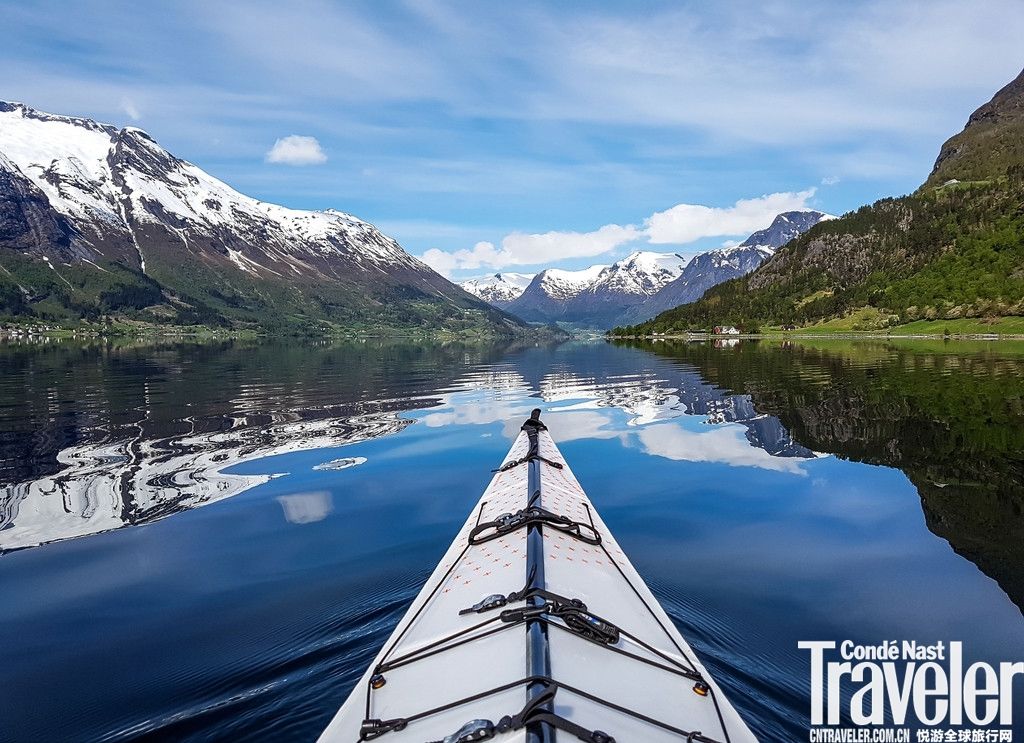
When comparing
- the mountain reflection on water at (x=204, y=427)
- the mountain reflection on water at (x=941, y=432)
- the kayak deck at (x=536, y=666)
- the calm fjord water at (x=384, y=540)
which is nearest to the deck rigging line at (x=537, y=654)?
the kayak deck at (x=536, y=666)

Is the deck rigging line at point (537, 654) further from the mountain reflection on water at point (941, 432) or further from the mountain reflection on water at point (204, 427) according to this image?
the mountain reflection on water at point (204, 427)

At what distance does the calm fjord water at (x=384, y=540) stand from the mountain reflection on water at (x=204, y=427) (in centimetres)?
21

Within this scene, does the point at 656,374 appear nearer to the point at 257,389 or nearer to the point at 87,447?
the point at 257,389

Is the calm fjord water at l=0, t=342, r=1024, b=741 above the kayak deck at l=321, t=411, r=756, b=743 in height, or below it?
below

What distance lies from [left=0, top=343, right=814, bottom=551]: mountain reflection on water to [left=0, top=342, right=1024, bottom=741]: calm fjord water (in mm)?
209

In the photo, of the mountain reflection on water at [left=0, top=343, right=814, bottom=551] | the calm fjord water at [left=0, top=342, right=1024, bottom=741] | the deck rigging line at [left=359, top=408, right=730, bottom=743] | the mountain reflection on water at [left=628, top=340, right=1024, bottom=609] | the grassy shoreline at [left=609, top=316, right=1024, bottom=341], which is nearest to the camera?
the deck rigging line at [left=359, top=408, right=730, bottom=743]

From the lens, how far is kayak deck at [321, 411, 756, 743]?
636 centimetres

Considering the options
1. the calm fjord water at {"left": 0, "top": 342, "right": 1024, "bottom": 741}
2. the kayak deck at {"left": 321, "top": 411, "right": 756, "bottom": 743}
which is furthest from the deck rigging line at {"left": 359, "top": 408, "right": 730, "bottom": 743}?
the calm fjord water at {"left": 0, "top": 342, "right": 1024, "bottom": 741}

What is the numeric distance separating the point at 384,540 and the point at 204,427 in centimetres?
2243

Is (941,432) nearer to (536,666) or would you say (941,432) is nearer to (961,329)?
(536,666)

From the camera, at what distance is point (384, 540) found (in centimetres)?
1752

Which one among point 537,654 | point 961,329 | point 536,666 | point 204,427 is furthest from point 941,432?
point 961,329

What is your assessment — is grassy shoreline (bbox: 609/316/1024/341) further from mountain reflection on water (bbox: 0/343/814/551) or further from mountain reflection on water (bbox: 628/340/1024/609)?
mountain reflection on water (bbox: 0/343/814/551)

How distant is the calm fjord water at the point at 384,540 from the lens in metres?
10.5
